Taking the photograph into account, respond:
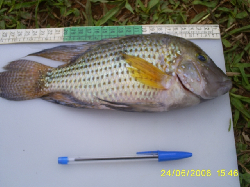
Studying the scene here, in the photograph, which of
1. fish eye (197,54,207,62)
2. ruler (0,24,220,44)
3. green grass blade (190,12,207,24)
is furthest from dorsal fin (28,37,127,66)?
green grass blade (190,12,207,24)

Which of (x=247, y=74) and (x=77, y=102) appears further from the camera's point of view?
(x=247, y=74)

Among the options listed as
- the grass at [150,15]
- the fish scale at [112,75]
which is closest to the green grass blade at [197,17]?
the grass at [150,15]

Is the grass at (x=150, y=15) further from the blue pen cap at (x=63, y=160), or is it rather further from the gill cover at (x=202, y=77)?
the blue pen cap at (x=63, y=160)

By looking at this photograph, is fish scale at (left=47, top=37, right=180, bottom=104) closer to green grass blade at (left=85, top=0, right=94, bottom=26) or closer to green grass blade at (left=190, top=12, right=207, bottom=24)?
green grass blade at (left=85, top=0, right=94, bottom=26)

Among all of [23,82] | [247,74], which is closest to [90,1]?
[23,82]

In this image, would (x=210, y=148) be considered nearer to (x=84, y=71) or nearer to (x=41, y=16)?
(x=84, y=71)

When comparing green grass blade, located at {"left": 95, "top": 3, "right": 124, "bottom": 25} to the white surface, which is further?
green grass blade, located at {"left": 95, "top": 3, "right": 124, "bottom": 25}
